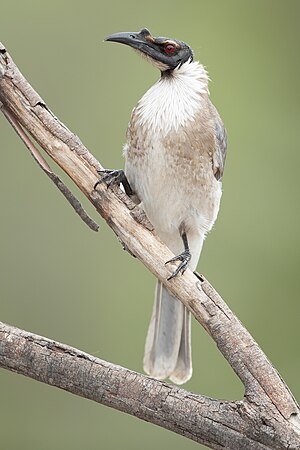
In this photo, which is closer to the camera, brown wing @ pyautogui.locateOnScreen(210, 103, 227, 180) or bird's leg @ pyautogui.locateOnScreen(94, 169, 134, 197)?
bird's leg @ pyautogui.locateOnScreen(94, 169, 134, 197)

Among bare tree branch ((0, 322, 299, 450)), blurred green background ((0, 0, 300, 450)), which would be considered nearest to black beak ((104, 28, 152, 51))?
bare tree branch ((0, 322, 299, 450))

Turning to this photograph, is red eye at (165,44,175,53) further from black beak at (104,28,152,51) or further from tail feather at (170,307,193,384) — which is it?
tail feather at (170,307,193,384)

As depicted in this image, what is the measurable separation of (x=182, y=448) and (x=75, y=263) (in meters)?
1.12

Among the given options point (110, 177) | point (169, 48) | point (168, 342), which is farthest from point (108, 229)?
point (110, 177)

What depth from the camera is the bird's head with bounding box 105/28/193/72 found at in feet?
8.43

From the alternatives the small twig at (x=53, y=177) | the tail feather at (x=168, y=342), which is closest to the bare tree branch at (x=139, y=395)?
the small twig at (x=53, y=177)

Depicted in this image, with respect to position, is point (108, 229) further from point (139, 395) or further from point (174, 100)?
point (139, 395)

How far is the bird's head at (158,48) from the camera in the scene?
257 centimetres

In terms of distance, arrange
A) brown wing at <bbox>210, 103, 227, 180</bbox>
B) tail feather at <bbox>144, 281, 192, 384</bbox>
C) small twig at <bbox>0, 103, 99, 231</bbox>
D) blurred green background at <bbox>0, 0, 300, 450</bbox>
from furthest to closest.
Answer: blurred green background at <bbox>0, 0, 300, 450</bbox>, tail feather at <bbox>144, 281, 192, 384</bbox>, brown wing at <bbox>210, 103, 227, 180</bbox>, small twig at <bbox>0, 103, 99, 231</bbox>

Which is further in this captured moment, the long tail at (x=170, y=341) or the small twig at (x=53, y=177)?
the long tail at (x=170, y=341)

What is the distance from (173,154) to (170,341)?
60cm

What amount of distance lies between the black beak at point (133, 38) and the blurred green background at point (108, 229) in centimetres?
199

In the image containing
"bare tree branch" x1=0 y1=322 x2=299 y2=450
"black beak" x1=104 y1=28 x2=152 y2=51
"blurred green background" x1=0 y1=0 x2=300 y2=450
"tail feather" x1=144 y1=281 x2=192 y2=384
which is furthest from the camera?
"blurred green background" x1=0 y1=0 x2=300 y2=450

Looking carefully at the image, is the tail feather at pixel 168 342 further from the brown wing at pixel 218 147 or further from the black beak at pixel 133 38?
the black beak at pixel 133 38
